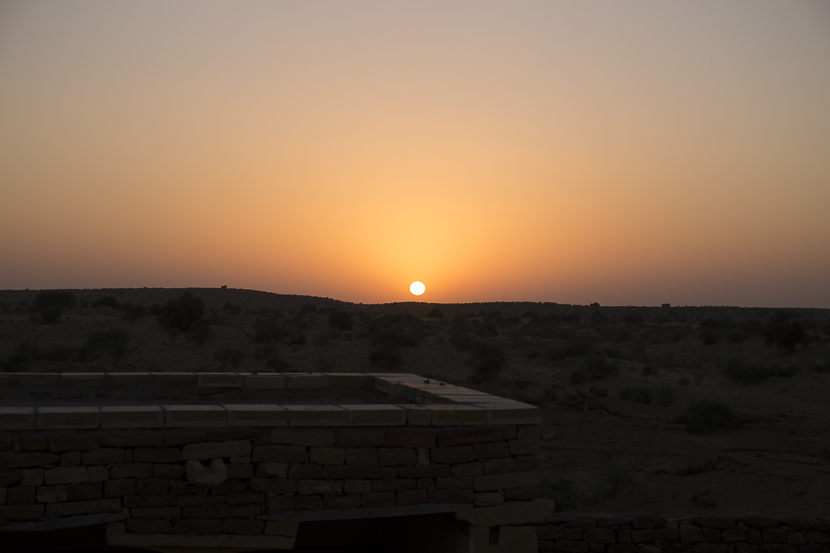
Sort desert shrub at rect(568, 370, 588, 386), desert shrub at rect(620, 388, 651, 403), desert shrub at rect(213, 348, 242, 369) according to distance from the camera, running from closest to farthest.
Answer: desert shrub at rect(620, 388, 651, 403) → desert shrub at rect(568, 370, 588, 386) → desert shrub at rect(213, 348, 242, 369)

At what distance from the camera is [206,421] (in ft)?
22.0

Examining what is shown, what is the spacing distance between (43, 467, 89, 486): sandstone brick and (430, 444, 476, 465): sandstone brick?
3395mm

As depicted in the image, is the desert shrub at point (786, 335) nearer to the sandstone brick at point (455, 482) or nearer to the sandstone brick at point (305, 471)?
the sandstone brick at point (455, 482)

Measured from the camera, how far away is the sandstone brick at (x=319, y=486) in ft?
22.7

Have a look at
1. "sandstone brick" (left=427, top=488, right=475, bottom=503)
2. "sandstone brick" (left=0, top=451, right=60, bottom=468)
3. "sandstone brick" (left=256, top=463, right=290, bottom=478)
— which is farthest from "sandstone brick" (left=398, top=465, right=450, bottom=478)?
"sandstone brick" (left=0, top=451, right=60, bottom=468)

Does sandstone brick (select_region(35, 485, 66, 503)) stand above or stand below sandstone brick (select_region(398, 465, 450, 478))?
below

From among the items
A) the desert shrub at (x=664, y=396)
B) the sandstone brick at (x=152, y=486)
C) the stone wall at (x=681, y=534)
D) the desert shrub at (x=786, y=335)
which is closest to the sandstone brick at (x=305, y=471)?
the sandstone brick at (x=152, y=486)

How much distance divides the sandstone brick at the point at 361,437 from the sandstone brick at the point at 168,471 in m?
1.55

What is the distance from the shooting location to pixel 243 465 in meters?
6.78

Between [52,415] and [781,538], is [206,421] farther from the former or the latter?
[781,538]

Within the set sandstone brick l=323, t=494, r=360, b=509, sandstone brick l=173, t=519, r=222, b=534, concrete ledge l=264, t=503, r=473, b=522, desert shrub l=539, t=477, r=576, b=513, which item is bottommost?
desert shrub l=539, t=477, r=576, b=513

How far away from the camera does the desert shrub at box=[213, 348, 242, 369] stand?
2904 cm

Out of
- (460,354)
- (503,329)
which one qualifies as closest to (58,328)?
(460,354)

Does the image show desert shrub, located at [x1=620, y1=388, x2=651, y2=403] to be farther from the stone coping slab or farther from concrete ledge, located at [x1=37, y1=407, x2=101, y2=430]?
concrete ledge, located at [x1=37, y1=407, x2=101, y2=430]
